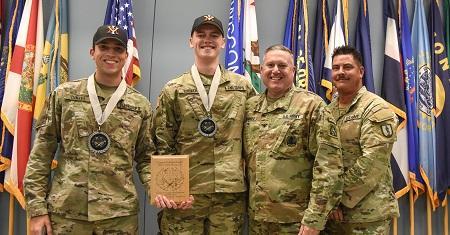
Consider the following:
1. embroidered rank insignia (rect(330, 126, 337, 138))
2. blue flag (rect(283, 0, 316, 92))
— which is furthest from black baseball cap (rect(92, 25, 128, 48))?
blue flag (rect(283, 0, 316, 92))

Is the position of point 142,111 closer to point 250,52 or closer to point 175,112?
point 175,112

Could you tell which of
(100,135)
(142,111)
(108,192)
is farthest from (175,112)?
(108,192)

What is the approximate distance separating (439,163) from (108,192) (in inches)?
99.4

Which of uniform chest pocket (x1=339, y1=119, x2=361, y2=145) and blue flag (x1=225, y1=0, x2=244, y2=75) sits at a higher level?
blue flag (x1=225, y1=0, x2=244, y2=75)

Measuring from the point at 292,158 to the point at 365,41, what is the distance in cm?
162

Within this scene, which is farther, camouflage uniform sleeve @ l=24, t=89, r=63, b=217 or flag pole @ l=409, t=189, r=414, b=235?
flag pole @ l=409, t=189, r=414, b=235

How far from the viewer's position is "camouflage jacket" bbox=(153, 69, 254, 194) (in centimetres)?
208

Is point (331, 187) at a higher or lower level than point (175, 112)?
lower

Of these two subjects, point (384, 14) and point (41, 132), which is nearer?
point (41, 132)

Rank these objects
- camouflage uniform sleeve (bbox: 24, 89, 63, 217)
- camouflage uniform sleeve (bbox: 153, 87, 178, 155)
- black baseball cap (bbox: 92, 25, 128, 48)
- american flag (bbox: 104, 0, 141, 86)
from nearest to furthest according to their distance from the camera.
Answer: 1. camouflage uniform sleeve (bbox: 24, 89, 63, 217)
2. black baseball cap (bbox: 92, 25, 128, 48)
3. camouflage uniform sleeve (bbox: 153, 87, 178, 155)
4. american flag (bbox: 104, 0, 141, 86)

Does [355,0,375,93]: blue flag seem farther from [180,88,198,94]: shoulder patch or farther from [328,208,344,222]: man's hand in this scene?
[180,88,198,94]: shoulder patch

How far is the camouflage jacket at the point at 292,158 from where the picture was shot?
6.09 feet

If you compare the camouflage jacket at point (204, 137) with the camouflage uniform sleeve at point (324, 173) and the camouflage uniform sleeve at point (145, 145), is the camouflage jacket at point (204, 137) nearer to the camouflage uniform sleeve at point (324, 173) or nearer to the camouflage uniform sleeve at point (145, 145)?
the camouflage uniform sleeve at point (145, 145)

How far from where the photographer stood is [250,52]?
2975 millimetres
